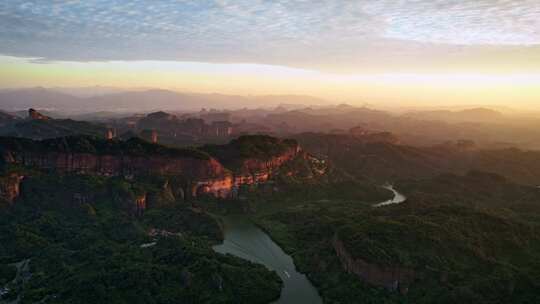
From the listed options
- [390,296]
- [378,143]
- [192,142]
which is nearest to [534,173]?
[378,143]

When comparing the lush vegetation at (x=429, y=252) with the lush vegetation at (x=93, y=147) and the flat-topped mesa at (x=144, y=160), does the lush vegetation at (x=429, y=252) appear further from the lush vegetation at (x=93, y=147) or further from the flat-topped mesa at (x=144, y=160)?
the lush vegetation at (x=93, y=147)

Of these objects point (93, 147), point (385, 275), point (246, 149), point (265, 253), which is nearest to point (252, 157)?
point (246, 149)

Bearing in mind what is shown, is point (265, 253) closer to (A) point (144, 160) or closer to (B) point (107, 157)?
(A) point (144, 160)

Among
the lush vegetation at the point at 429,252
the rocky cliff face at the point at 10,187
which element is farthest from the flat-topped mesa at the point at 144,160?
the lush vegetation at the point at 429,252

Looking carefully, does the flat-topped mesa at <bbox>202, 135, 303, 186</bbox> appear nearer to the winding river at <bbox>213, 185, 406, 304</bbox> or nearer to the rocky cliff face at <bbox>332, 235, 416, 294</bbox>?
the winding river at <bbox>213, 185, 406, 304</bbox>

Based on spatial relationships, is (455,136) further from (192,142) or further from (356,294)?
(356,294)

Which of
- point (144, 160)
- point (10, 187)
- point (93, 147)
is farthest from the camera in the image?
point (144, 160)

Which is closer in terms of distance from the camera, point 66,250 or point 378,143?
point 66,250
